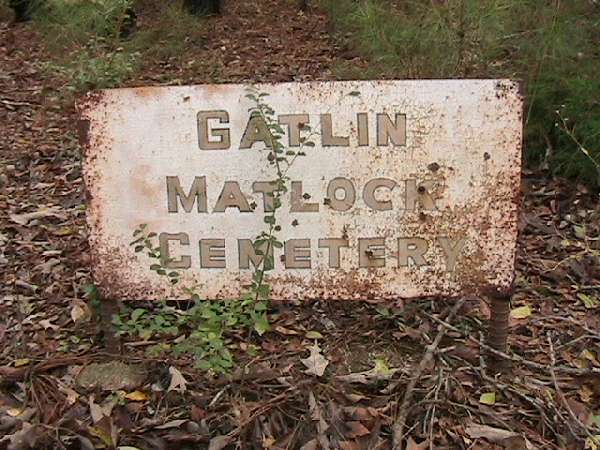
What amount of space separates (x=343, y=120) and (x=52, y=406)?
118 cm

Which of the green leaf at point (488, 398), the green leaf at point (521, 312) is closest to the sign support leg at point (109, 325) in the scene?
the green leaf at point (488, 398)

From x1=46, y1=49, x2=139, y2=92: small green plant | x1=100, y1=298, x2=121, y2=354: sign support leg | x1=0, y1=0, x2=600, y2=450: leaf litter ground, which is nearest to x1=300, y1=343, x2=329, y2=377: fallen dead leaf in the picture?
x1=0, y1=0, x2=600, y2=450: leaf litter ground

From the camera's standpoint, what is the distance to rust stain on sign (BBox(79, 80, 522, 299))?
7.41 feet

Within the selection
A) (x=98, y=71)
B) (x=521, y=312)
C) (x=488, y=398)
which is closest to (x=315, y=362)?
(x=488, y=398)

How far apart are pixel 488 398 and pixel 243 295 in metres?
0.79

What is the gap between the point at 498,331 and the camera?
239 cm

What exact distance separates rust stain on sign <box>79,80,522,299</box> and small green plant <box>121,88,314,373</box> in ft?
0.09

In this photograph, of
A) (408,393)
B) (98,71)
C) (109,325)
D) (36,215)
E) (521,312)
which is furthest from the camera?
(98,71)

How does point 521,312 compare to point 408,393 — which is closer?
point 408,393

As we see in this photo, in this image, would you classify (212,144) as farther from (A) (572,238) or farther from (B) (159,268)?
(A) (572,238)

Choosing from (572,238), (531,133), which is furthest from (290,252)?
(531,133)

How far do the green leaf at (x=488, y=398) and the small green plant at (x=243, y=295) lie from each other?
680mm

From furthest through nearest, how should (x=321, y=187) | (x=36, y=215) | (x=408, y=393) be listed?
(x=36, y=215) → (x=321, y=187) → (x=408, y=393)

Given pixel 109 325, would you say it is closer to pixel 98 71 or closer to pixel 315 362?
pixel 315 362
